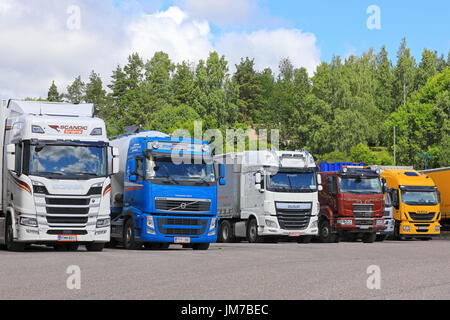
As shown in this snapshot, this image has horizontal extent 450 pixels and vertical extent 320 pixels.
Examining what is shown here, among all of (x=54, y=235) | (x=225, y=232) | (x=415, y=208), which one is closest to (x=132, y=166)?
(x=54, y=235)

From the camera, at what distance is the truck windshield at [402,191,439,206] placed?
3491 centimetres

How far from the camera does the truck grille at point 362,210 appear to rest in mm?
31056

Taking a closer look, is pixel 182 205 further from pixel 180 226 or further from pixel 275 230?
pixel 275 230

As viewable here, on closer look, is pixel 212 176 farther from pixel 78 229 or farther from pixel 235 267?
pixel 235 267

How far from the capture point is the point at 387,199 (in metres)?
34.4

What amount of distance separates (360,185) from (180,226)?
36.2 ft

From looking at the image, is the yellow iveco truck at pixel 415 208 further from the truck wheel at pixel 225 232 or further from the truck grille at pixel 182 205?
the truck grille at pixel 182 205

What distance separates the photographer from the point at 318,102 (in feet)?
289

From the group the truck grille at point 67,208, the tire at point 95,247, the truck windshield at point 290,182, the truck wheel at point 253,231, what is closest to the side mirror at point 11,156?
the truck grille at point 67,208

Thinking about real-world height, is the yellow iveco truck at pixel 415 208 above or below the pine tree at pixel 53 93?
below

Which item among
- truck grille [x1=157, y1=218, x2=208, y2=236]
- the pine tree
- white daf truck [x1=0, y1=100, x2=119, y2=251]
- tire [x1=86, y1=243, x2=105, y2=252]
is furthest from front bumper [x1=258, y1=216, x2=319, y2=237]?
the pine tree

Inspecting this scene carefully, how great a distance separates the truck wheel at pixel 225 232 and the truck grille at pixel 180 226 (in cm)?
826
